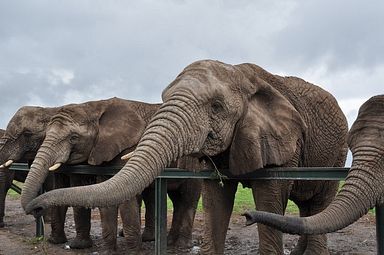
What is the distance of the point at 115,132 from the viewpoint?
9820 mm

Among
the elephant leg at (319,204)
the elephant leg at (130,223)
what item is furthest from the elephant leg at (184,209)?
the elephant leg at (319,204)

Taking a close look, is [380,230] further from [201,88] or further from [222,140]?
[201,88]

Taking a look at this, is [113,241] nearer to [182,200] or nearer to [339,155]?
[182,200]

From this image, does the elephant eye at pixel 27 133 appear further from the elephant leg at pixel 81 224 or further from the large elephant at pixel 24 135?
the elephant leg at pixel 81 224

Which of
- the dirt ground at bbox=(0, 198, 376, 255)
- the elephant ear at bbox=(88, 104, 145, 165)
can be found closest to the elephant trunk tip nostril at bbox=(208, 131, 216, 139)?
the dirt ground at bbox=(0, 198, 376, 255)

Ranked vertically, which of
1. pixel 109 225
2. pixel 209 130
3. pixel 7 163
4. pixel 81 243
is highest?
pixel 7 163

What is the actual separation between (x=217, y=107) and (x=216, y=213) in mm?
1538

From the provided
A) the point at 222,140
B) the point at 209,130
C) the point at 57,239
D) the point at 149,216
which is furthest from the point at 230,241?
the point at 209,130

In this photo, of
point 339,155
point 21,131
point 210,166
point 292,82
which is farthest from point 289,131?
point 21,131

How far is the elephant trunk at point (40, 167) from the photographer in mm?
8158

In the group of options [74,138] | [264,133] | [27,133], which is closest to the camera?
[264,133]

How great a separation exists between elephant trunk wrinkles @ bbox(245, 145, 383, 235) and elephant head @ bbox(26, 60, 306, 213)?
114cm

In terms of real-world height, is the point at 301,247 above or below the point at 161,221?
below

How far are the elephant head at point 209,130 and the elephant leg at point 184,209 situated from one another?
488 centimetres
